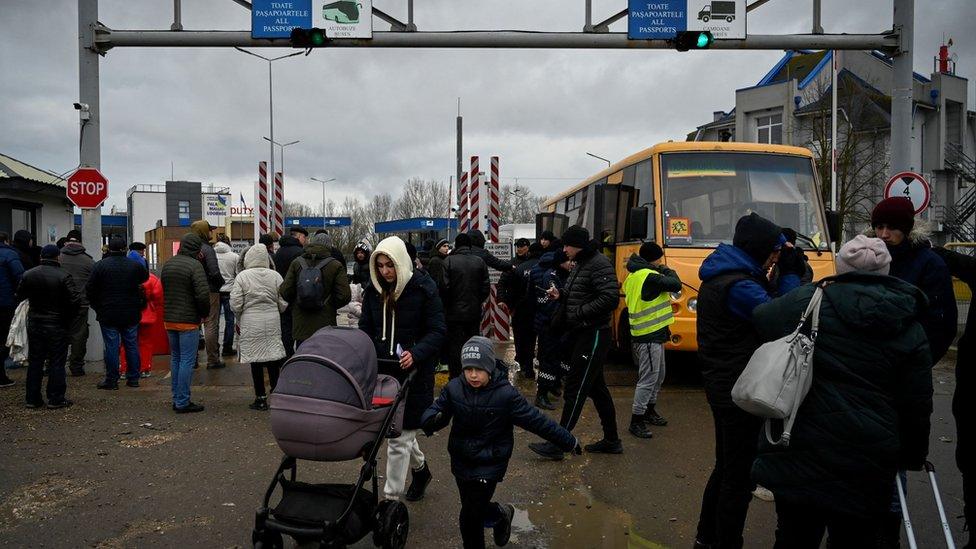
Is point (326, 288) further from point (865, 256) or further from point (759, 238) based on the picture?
point (865, 256)

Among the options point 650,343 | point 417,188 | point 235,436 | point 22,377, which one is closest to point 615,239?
point 650,343

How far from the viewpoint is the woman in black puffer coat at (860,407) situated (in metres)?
2.98

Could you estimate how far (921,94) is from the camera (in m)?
37.3

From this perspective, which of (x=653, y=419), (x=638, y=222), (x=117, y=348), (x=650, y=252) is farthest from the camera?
(x=117, y=348)

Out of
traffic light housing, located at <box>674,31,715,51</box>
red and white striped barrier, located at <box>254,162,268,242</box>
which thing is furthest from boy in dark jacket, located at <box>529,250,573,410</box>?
red and white striped barrier, located at <box>254,162,268,242</box>

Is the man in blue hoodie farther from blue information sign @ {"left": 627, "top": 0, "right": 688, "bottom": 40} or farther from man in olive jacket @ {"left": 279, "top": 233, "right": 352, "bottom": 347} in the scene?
blue information sign @ {"left": 627, "top": 0, "right": 688, "bottom": 40}

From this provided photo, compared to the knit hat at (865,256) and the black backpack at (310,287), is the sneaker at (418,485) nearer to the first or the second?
the black backpack at (310,287)

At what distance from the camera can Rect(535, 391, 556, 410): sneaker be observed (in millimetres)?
8217

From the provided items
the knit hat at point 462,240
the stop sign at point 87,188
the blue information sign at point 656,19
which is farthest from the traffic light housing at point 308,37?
the blue information sign at point 656,19

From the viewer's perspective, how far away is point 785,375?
309 cm

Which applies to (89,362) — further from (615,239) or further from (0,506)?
(615,239)

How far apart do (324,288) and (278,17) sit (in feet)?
17.5

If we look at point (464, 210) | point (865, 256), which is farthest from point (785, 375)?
point (464, 210)

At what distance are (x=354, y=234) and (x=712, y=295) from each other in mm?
72705
